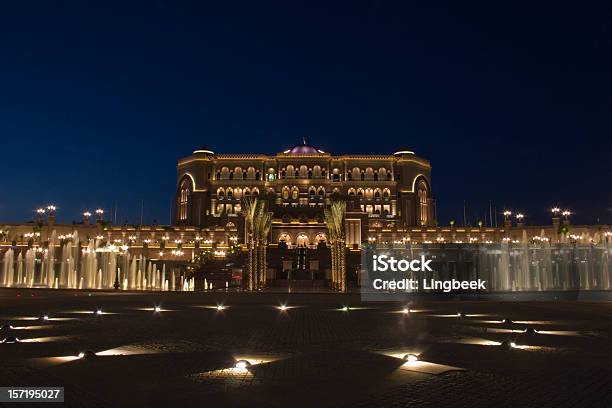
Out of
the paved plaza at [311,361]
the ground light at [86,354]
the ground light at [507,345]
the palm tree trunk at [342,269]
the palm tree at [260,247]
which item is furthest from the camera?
the palm tree at [260,247]

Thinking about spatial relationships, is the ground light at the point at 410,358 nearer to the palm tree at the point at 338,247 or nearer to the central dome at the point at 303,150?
the palm tree at the point at 338,247

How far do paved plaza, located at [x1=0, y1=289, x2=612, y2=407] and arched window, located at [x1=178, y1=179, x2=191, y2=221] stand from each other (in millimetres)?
95072

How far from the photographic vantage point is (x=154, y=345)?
11.7 m

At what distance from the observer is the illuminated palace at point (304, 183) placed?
10762cm

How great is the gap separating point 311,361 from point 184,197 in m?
106

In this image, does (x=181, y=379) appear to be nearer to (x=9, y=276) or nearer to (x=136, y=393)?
(x=136, y=393)

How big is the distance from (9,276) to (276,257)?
92.6ft

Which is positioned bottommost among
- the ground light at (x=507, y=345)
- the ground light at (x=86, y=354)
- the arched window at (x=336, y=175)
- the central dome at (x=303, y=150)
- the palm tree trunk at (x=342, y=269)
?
the ground light at (x=507, y=345)

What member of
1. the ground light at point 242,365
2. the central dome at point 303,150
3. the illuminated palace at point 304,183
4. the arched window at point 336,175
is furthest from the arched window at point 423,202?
the ground light at point 242,365

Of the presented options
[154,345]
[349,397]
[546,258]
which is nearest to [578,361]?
[349,397]

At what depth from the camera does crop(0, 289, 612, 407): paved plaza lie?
7305mm

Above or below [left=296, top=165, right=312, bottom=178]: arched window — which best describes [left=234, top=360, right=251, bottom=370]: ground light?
below

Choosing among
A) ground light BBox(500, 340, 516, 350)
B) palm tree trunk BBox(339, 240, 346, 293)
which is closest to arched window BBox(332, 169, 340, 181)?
palm tree trunk BBox(339, 240, 346, 293)

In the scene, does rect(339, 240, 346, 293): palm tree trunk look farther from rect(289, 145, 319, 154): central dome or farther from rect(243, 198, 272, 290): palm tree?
rect(289, 145, 319, 154): central dome
